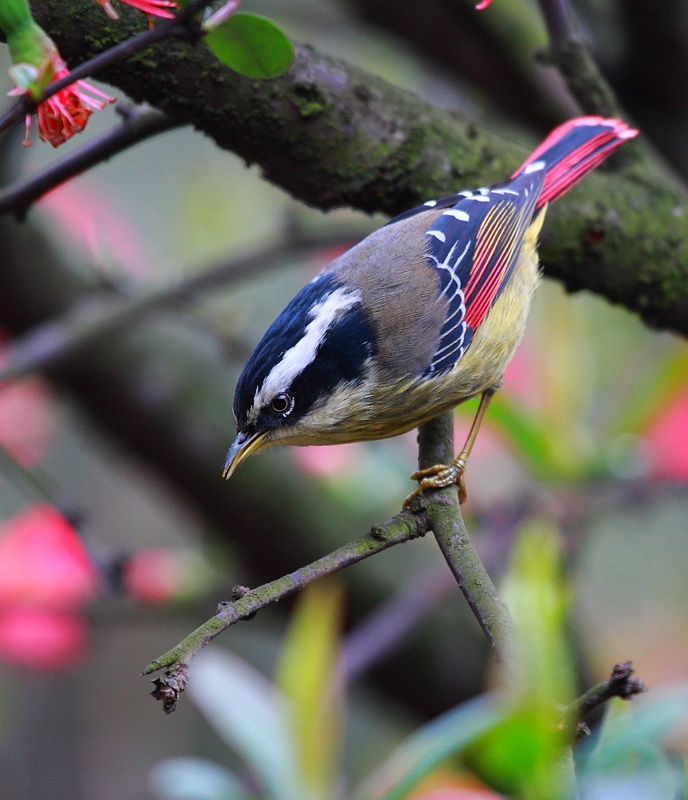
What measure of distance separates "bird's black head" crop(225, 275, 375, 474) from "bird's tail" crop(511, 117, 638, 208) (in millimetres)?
486

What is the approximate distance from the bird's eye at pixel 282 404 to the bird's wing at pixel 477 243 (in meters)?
0.38

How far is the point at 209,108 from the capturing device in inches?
58.9

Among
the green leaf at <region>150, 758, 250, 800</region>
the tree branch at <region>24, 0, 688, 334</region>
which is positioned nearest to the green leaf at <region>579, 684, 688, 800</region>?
the green leaf at <region>150, 758, 250, 800</region>

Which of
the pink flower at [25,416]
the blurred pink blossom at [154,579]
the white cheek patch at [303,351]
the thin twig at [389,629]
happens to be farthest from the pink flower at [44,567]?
the white cheek patch at [303,351]

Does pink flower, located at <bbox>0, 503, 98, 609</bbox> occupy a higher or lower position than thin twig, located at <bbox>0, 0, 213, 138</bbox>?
lower

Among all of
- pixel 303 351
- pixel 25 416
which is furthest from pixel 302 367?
pixel 25 416

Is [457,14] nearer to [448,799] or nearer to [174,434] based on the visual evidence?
[174,434]

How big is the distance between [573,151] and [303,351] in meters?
0.80

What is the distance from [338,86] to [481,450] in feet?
6.21

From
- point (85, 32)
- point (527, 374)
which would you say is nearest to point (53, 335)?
point (85, 32)

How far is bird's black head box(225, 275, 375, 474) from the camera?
1.54m

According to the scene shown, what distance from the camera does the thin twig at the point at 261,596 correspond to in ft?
3.09

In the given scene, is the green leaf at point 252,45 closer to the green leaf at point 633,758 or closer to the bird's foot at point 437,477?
the bird's foot at point 437,477

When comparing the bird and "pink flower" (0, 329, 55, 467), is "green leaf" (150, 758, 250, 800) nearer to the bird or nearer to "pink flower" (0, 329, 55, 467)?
the bird
